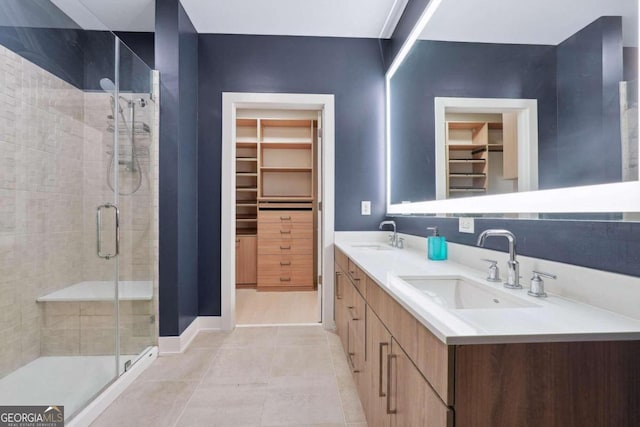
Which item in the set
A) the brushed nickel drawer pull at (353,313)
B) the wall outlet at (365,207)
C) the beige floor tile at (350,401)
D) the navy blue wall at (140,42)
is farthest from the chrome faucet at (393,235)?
the navy blue wall at (140,42)

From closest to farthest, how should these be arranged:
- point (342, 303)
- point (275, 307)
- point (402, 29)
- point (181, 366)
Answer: point (181, 366), point (342, 303), point (402, 29), point (275, 307)

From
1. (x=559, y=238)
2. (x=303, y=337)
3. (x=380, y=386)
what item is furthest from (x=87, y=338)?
(x=559, y=238)

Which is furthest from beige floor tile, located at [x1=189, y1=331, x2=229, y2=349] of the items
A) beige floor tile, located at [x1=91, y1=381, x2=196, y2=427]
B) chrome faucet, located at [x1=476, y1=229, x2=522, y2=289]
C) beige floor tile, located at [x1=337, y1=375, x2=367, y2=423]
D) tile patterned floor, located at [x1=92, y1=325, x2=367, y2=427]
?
chrome faucet, located at [x1=476, y1=229, x2=522, y2=289]

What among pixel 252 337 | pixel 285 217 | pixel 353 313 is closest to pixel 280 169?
pixel 285 217

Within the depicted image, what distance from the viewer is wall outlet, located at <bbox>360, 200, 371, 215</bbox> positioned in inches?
108

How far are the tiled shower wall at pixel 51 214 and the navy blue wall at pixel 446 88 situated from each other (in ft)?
6.76

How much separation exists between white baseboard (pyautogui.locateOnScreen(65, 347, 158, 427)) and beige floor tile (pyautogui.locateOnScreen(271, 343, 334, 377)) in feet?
2.88

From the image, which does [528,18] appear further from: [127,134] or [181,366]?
[181,366]

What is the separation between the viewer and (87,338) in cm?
183

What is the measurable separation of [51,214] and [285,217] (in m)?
2.52

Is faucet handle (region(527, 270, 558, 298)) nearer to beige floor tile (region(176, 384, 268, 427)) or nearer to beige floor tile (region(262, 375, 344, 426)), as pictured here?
beige floor tile (region(262, 375, 344, 426))

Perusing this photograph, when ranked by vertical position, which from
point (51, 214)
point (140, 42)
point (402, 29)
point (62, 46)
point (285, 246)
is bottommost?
point (285, 246)

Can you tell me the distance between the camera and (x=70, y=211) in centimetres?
181

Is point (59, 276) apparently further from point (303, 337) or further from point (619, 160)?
point (619, 160)
